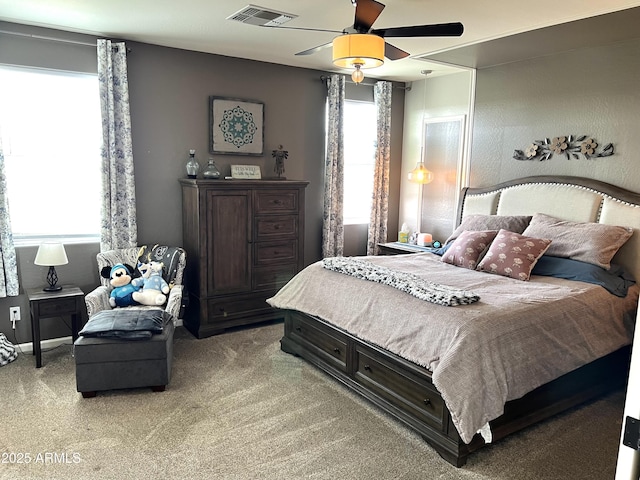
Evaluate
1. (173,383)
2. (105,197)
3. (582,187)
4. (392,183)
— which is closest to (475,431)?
(173,383)

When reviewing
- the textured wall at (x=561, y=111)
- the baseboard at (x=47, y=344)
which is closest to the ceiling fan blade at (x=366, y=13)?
the textured wall at (x=561, y=111)

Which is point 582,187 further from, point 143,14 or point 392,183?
point 143,14

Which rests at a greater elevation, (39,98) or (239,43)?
(239,43)

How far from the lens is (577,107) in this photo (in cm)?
418

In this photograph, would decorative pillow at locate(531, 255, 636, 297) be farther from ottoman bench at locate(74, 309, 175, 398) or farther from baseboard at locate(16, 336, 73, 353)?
baseboard at locate(16, 336, 73, 353)

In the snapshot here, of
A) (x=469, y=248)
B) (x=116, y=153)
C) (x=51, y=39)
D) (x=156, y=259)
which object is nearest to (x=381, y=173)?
(x=469, y=248)

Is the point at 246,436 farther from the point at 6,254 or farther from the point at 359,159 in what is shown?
the point at 359,159

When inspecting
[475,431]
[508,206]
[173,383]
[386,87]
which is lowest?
[173,383]

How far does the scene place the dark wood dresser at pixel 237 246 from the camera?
4.41 metres

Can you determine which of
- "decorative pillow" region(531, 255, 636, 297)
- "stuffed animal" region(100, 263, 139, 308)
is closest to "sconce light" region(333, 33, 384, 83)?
"decorative pillow" region(531, 255, 636, 297)

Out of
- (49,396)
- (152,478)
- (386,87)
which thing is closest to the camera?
(152,478)

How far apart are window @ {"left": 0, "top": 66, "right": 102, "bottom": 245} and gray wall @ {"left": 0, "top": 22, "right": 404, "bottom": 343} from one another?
16 cm

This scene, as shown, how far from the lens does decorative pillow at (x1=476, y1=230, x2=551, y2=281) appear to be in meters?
3.68

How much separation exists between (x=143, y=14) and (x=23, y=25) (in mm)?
1103
